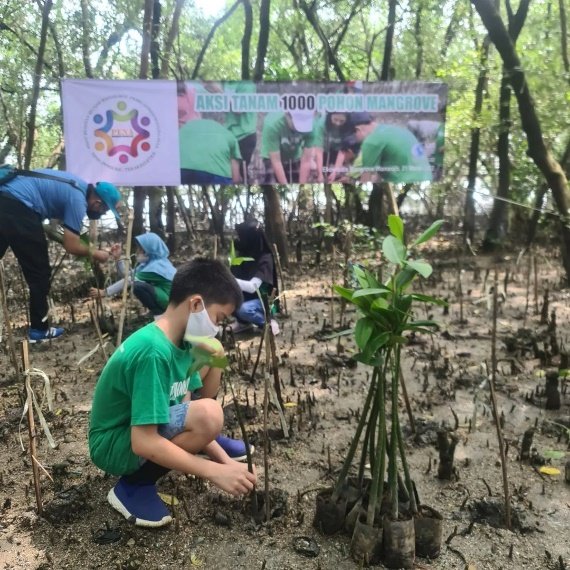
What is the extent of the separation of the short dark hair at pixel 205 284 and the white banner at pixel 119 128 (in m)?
4.06

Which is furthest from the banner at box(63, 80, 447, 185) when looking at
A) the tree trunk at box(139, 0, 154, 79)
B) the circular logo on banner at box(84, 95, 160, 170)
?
the tree trunk at box(139, 0, 154, 79)

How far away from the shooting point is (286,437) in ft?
9.43

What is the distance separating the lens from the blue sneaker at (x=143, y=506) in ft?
6.98

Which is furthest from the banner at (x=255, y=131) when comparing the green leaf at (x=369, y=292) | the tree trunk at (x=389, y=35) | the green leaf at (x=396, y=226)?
the green leaf at (x=369, y=292)

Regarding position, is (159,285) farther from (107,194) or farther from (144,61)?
(144,61)

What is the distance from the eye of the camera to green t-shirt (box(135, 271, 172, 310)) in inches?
177

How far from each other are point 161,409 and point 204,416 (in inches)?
8.2

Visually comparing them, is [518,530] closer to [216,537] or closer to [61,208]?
[216,537]

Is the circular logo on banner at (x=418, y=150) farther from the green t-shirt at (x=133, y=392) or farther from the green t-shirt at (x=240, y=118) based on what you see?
the green t-shirt at (x=133, y=392)

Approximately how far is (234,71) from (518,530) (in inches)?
595

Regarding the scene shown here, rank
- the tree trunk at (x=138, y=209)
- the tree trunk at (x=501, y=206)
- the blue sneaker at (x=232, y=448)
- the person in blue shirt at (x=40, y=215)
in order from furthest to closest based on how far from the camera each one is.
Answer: the tree trunk at (x=501, y=206) → the tree trunk at (x=138, y=209) → the person in blue shirt at (x=40, y=215) → the blue sneaker at (x=232, y=448)

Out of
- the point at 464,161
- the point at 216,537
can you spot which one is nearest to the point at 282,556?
the point at 216,537

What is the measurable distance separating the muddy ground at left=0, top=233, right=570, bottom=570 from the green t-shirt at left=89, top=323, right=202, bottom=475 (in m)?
0.24

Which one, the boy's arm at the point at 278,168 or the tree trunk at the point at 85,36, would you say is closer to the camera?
the boy's arm at the point at 278,168
